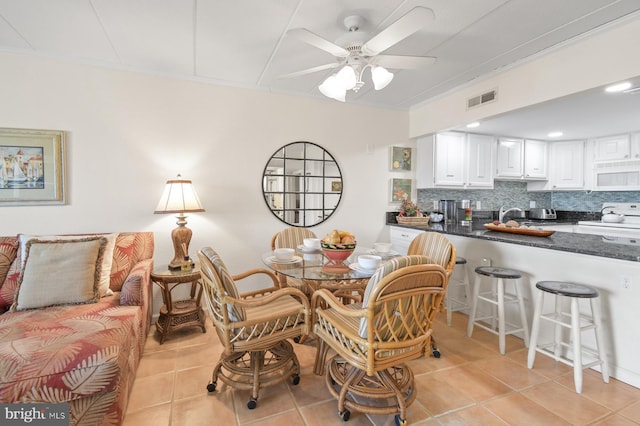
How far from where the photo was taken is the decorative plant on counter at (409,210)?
389cm

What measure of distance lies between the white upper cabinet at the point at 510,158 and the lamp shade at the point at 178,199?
422 centimetres

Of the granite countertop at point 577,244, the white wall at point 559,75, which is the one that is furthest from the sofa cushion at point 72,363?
the white wall at point 559,75

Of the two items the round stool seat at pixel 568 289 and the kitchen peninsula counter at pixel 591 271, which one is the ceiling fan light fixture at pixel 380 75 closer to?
the kitchen peninsula counter at pixel 591 271

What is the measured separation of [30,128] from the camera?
2535 millimetres

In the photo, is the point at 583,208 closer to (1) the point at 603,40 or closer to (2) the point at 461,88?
(2) the point at 461,88

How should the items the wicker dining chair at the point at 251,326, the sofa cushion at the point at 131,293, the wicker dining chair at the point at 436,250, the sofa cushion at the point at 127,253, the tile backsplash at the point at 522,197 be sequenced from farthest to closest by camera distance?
the tile backsplash at the point at 522,197 → the sofa cushion at the point at 127,253 → the wicker dining chair at the point at 436,250 → the sofa cushion at the point at 131,293 → the wicker dining chair at the point at 251,326

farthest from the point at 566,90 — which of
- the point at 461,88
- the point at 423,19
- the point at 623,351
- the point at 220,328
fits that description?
the point at 220,328

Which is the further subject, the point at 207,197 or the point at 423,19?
the point at 207,197

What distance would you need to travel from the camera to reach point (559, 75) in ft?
7.78

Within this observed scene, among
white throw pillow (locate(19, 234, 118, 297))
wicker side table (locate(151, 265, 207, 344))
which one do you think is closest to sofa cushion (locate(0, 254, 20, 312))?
white throw pillow (locate(19, 234, 118, 297))

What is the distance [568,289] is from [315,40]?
7.45ft

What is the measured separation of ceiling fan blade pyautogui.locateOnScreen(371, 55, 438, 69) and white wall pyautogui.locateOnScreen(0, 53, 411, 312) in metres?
1.62

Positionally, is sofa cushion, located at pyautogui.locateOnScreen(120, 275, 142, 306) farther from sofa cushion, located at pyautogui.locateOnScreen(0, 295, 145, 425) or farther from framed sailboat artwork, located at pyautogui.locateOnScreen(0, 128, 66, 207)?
framed sailboat artwork, located at pyautogui.locateOnScreen(0, 128, 66, 207)

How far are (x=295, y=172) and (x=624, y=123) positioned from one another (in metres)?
4.26
